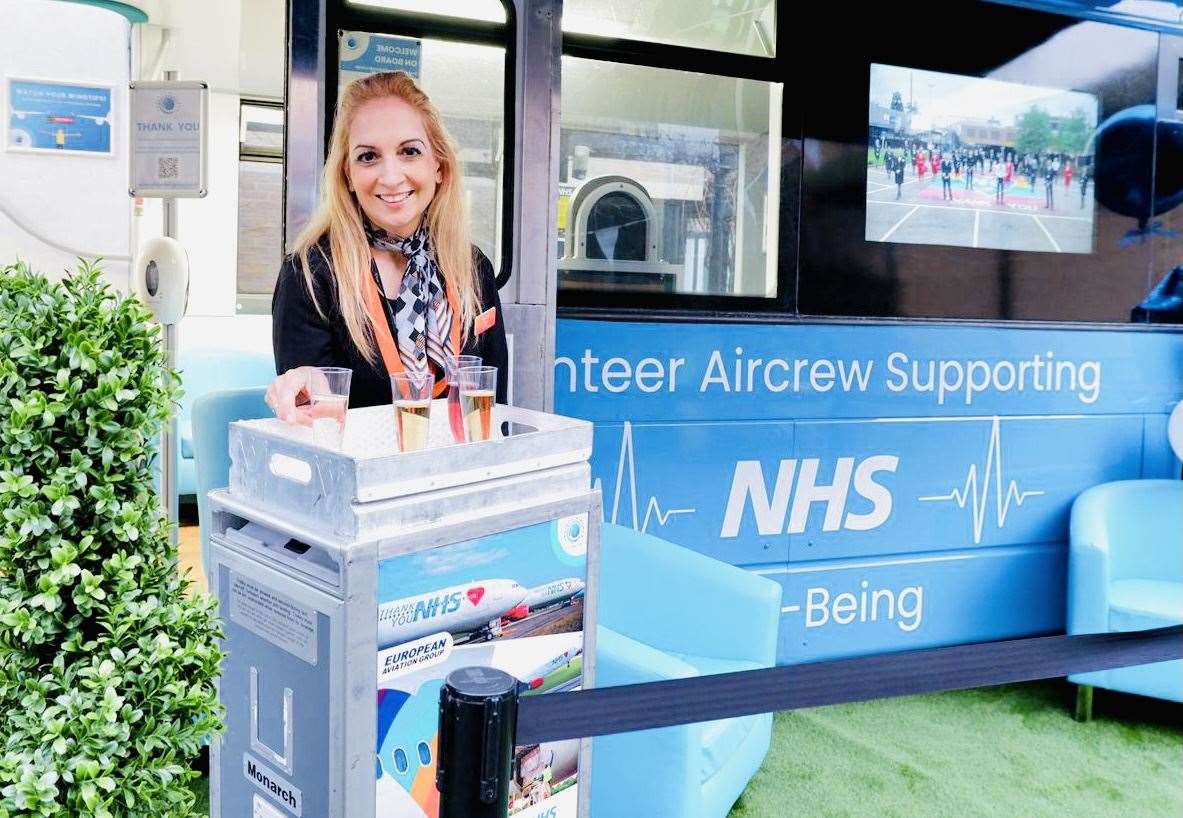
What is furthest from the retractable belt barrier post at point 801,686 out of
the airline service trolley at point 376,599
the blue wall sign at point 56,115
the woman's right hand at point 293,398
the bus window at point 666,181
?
the blue wall sign at point 56,115

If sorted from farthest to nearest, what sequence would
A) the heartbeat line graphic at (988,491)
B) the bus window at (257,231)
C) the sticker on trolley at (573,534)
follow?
the bus window at (257,231) < the heartbeat line graphic at (988,491) < the sticker on trolley at (573,534)

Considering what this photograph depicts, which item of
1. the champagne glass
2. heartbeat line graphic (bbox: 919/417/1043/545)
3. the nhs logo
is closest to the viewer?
the champagne glass

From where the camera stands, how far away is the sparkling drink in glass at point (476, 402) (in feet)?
5.87

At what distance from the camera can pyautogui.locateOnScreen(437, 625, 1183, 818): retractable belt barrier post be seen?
4.19 feet

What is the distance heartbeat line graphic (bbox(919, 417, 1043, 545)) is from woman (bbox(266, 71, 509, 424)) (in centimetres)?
186

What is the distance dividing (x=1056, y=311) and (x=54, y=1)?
4.35 meters

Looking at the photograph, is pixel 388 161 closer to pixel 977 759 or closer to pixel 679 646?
pixel 679 646

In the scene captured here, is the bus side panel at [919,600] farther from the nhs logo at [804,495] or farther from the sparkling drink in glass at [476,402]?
the sparkling drink in glass at [476,402]

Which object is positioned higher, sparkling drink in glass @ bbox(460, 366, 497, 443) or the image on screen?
the image on screen

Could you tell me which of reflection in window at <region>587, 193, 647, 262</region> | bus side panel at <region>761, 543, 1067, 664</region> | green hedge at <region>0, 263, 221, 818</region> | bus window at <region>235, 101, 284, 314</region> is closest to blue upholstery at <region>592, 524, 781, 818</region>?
bus side panel at <region>761, 543, 1067, 664</region>

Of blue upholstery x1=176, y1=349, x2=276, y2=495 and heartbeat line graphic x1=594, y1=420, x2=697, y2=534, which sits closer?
heartbeat line graphic x1=594, y1=420, x2=697, y2=534

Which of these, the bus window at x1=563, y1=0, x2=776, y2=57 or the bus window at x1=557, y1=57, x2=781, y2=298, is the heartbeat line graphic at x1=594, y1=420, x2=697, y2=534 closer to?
the bus window at x1=557, y1=57, x2=781, y2=298

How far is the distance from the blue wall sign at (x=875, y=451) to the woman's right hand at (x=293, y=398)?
127 cm

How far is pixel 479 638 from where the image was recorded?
165 centimetres
